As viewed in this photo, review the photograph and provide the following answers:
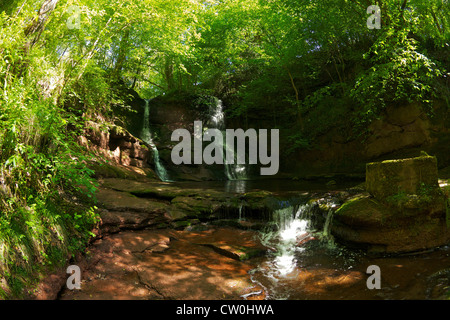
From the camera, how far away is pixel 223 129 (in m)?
18.4

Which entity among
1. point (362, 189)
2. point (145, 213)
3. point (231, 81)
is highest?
point (231, 81)

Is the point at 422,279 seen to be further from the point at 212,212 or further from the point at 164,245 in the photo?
the point at 212,212

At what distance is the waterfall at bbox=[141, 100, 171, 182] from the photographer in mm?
14616

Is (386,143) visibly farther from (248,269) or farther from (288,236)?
(248,269)

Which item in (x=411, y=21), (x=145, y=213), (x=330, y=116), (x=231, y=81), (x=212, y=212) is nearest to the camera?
(x=145, y=213)

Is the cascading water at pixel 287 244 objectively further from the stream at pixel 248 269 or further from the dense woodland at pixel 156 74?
the dense woodland at pixel 156 74

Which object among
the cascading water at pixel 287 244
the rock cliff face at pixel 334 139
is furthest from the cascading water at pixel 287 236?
the rock cliff face at pixel 334 139

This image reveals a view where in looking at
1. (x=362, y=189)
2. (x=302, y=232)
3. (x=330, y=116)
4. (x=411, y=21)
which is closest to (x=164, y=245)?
(x=302, y=232)

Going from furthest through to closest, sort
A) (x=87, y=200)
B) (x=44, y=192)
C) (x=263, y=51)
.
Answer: (x=263, y=51) < (x=87, y=200) < (x=44, y=192)

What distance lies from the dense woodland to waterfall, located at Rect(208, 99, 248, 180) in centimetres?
74

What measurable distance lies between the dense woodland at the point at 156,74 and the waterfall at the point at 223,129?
2.43 ft

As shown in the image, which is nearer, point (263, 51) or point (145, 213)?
point (145, 213)

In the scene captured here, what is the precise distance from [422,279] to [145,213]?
5415mm

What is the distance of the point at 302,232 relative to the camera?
642 centimetres
